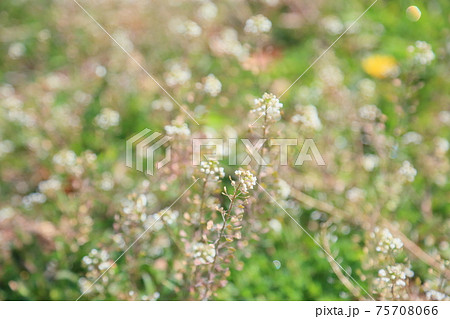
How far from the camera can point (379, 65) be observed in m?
4.09

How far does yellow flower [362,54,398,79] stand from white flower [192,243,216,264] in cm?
246

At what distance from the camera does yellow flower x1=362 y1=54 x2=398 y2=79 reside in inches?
159

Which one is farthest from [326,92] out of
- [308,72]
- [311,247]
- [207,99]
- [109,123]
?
[109,123]

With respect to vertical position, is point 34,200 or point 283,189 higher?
point 283,189

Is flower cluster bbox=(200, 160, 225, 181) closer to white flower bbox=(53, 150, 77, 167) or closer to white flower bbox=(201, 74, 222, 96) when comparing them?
white flower bbox=(201, 74, 222, 96)

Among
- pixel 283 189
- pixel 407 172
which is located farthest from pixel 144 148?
pixel 407 172

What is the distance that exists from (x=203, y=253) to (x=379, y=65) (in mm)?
2606

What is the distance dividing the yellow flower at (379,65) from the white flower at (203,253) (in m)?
2.46

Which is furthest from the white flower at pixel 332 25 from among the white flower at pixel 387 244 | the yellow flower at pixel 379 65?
the white flower at pixel 387 244

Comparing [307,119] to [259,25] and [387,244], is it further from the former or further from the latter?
[387,244]

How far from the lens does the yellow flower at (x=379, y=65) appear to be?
404cm

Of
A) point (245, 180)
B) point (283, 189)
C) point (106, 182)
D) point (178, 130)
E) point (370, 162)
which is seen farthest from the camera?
point (370, 162)

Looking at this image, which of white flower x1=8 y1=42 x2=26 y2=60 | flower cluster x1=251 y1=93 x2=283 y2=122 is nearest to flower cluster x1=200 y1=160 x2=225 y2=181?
flower cluster x1=251 y1=93 x2=283 y2=122

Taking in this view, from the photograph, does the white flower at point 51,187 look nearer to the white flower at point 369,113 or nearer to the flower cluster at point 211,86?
the flower cluster at point 211,86
